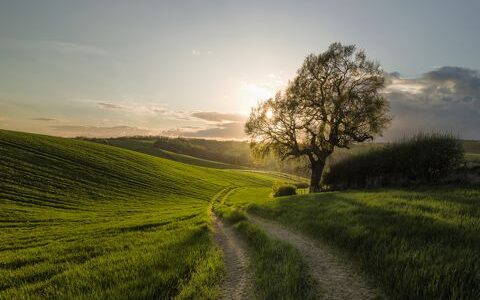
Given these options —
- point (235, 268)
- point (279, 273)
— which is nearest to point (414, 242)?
point (279, 273)

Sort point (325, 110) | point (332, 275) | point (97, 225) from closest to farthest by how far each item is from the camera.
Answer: point (332, 275), point (97, 225), point (325, 110)

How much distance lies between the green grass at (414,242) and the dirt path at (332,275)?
41 centimetres

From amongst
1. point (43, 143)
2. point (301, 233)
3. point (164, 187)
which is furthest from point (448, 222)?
point (43, 143)

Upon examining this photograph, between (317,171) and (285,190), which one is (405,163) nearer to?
(317,171)

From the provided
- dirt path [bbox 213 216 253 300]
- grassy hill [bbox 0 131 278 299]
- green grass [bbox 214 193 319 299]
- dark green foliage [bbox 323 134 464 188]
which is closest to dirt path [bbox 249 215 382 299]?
green grass [bbox 214 193 319 299]

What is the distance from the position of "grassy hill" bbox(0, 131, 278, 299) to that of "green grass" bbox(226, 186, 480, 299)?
458cm

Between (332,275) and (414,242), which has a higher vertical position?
(414,242)

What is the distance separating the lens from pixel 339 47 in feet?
145

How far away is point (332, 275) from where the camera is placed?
9.12 m

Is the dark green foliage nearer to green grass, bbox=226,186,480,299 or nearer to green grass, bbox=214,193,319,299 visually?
green grass, bbox=226,186,480,299

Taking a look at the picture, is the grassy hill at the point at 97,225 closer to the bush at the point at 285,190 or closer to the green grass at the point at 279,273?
the green grass at the point at 279,273

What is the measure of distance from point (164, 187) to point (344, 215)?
47.6m

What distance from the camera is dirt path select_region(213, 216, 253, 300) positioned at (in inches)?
339

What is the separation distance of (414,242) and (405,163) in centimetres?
2163
